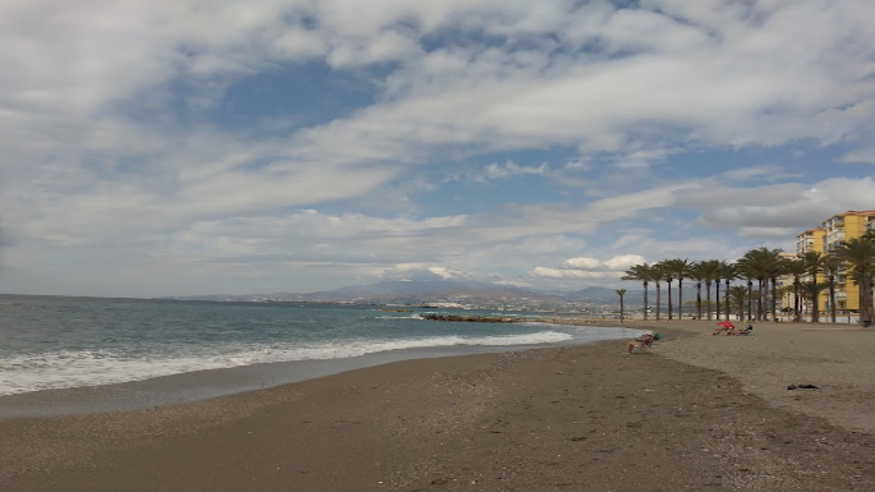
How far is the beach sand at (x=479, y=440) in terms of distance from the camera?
6508 mm

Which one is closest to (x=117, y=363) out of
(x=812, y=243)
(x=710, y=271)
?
(x=710, y=271)

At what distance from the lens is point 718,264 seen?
84.2 m

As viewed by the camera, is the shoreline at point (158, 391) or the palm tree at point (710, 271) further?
the palm tree at point (710, 271)

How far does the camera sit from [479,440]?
845 centimetres

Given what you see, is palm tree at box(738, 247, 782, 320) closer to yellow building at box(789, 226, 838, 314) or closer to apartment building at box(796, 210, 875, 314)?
apartment building at box(796, 210, 875, 314)

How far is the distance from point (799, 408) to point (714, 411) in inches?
57.3

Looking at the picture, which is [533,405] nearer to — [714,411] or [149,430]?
[714,411]

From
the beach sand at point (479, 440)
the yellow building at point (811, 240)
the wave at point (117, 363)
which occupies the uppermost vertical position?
the yellow building at point (811, 240)

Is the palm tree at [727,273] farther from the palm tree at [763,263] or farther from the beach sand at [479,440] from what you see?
the beach sand at [479,440]

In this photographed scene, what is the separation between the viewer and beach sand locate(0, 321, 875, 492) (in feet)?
21.4

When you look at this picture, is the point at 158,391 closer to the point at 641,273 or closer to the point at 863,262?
the point at 863,262

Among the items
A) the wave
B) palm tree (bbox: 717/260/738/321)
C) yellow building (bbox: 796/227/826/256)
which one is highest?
yellow building (bbox: 796/227/826/256)

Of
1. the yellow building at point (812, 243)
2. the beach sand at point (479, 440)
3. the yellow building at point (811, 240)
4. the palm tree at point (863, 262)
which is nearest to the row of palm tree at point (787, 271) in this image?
the palm tree at point (863, 262)

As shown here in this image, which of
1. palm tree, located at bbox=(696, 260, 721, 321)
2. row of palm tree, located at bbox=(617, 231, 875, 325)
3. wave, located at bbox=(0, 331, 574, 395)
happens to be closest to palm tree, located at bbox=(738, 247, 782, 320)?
row of palm tree, located at bbox=(617, 231, 875, 325)
